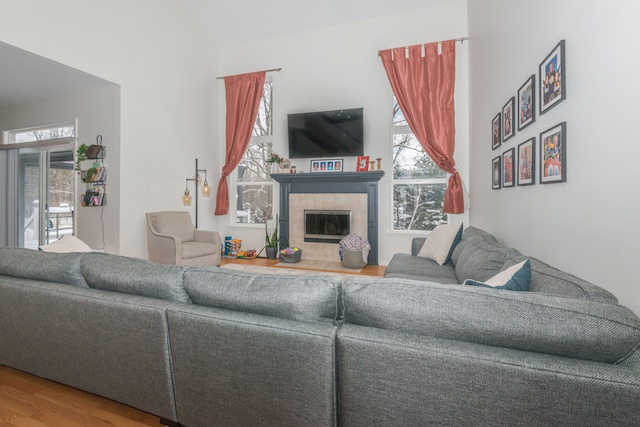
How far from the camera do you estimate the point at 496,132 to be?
297 cm

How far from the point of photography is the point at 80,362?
4.63 feet

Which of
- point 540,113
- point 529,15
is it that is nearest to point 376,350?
point 540,113

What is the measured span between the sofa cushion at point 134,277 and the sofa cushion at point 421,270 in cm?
170

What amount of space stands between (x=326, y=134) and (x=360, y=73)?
1.09 m

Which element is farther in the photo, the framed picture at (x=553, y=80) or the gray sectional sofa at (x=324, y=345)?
the framed picture at (x=553, y=80)

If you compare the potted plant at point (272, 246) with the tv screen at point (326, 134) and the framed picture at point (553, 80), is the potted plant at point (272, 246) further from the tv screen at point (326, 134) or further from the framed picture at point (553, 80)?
the framed picture at point (553, 80)

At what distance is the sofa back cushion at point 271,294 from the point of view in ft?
3.53

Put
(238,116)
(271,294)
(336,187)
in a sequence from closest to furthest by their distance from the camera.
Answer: (271,294) → (336,187) → (238,116)

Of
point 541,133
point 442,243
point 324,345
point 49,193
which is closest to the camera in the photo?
point 324,345

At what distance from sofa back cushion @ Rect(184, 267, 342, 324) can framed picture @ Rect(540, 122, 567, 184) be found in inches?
56.7

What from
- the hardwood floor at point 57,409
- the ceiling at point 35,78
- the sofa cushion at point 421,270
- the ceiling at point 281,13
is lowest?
the hardwood floor at point 57,409

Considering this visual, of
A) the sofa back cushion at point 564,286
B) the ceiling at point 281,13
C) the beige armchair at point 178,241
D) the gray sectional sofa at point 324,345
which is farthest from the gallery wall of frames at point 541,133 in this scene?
the beige armchair at point 178,241

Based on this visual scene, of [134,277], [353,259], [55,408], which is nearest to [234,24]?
[353,259]

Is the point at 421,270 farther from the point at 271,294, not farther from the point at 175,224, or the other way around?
the point at 175,224
